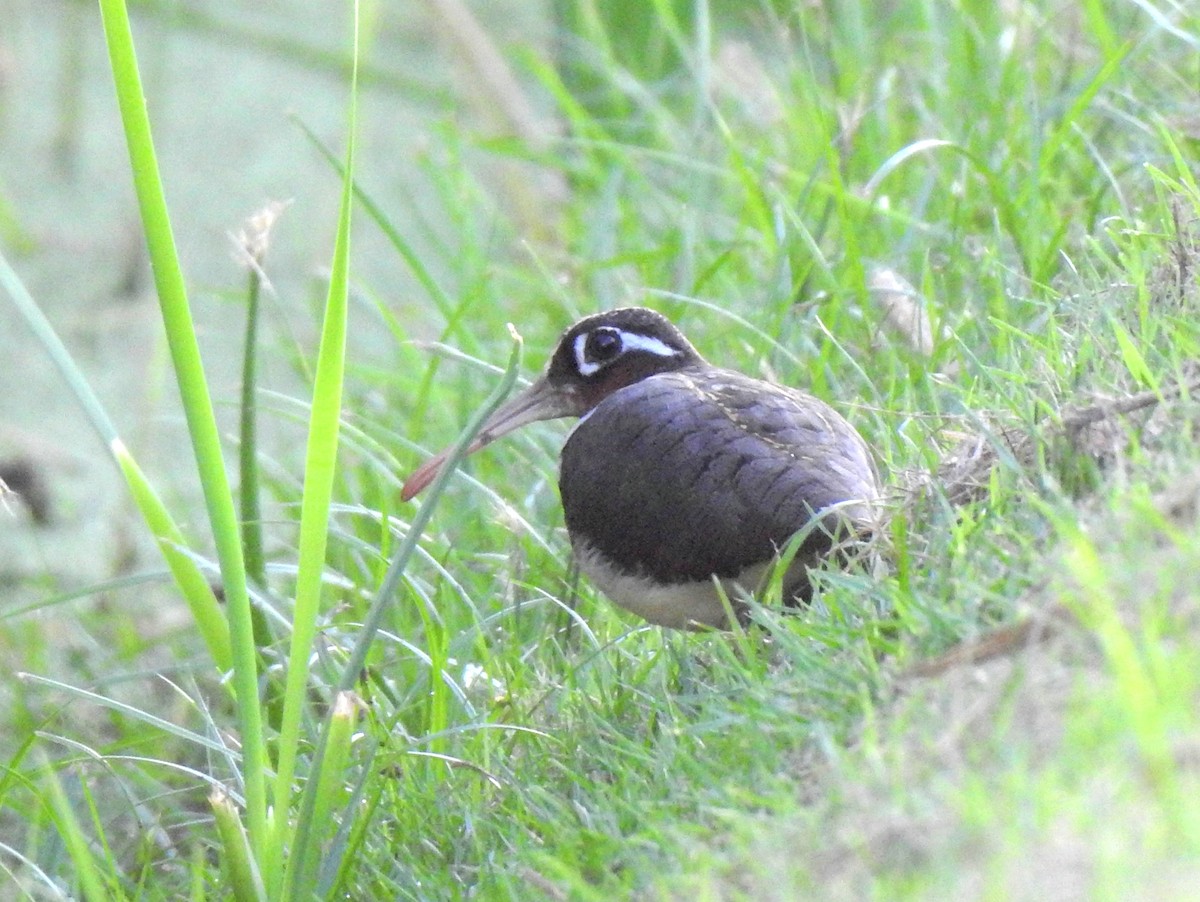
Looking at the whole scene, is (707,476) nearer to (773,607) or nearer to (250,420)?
(773,607)

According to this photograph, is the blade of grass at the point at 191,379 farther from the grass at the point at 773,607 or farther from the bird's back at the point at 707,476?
the bird's back at the point at 707,476

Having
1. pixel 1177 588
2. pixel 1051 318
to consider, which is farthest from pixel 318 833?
pixel 1051 318

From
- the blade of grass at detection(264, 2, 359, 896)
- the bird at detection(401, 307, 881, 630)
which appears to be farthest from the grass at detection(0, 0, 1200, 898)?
the bird at detection(401, 307, 881, 630)

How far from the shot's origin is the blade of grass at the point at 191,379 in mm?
2340

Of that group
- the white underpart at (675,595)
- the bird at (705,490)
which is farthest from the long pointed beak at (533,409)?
the white underpart at (675,595)

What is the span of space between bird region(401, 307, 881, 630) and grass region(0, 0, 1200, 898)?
0.11 m

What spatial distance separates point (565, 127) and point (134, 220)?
200 cm

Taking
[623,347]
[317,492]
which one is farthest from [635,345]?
[317,492]

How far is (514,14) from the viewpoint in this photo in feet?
27.2

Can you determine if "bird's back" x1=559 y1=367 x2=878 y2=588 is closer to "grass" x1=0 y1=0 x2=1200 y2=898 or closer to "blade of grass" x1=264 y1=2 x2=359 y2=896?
"grass" x1=0 y1=0 x2=1200 y2=898

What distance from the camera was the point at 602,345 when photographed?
11.5 feet

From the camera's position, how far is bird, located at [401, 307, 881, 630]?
282cm

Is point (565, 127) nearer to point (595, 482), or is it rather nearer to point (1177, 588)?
point (595, 482)

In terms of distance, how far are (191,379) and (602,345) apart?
127cm
